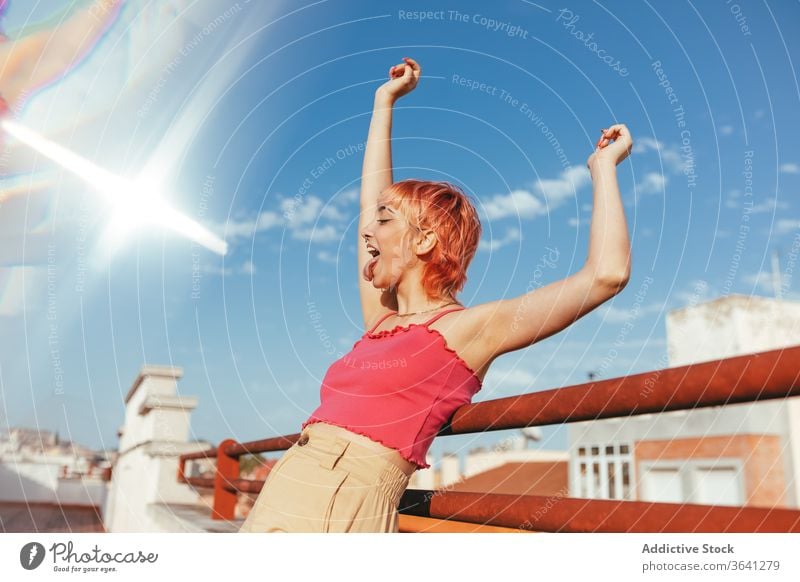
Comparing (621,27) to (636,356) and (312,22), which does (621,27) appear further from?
(636,356)

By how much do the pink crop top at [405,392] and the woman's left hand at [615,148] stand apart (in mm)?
460

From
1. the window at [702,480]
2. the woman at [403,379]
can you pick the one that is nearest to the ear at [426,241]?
the woman at [403,379]

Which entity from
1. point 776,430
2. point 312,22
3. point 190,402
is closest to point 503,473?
point 776,430

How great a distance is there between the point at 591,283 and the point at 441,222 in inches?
22.1

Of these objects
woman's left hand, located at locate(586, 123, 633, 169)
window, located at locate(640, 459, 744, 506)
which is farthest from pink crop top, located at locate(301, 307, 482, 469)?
window, located at locate(640, 459, 744, 506)

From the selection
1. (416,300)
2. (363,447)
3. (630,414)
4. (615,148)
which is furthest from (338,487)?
(615,148)

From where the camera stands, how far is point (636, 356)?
1.35 m

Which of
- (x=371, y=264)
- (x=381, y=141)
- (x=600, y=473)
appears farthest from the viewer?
(x=600, y=473)

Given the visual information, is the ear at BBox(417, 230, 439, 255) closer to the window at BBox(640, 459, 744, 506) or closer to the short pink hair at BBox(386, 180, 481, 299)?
the short pink hair at BBox(386, 180, 481, 299)

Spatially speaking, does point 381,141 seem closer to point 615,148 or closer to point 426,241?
point 426,241

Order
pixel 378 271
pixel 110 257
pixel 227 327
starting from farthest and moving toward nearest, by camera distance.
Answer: pixel 110 257 → pixel 227 327 → pixel 378 271

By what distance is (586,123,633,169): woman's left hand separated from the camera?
1.32 meters

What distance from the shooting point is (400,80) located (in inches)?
83.7

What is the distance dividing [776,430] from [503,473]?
26.4ft
